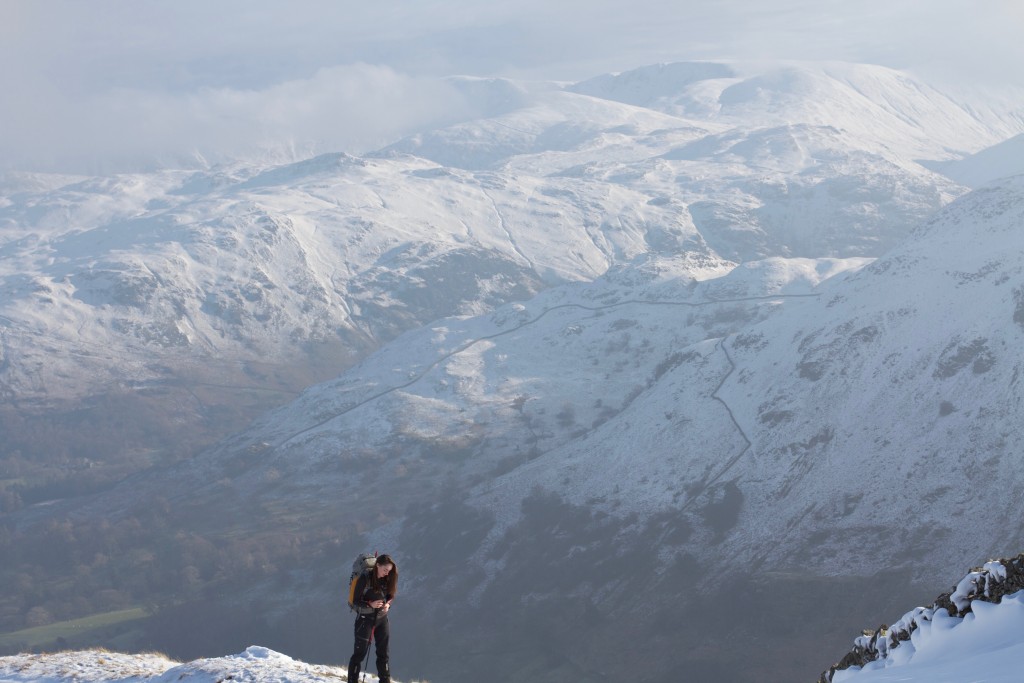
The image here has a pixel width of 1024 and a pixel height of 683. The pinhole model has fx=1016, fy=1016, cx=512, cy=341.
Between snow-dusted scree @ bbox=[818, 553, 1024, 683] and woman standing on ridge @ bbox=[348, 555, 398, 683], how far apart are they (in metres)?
12.1

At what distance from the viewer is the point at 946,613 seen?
Result: 2400 cm

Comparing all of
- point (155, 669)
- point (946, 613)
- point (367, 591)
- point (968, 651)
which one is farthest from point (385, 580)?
point (155, 669)

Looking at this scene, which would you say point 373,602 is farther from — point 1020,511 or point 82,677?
point 1020,511

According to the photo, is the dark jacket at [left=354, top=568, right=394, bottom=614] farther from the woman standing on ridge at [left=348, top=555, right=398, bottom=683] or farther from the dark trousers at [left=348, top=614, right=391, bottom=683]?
the dark trousers at [left=348, top=614, right=391, bottom=683]

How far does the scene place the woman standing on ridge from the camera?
27.2m

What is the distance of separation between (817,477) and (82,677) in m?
150

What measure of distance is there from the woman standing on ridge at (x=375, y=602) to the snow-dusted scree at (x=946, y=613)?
12.1m

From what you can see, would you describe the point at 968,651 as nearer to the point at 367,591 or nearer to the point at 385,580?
the point at 385,580

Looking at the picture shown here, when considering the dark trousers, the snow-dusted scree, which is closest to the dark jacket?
the dark trousers

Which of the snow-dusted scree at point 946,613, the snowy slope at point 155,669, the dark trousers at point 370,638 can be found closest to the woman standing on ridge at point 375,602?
the dark trousers at point 370,638

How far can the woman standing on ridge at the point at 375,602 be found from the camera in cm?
2719

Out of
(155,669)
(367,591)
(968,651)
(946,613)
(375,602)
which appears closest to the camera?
Result: (968,651)

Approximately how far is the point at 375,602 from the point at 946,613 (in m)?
14.4

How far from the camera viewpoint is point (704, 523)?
176 meters
